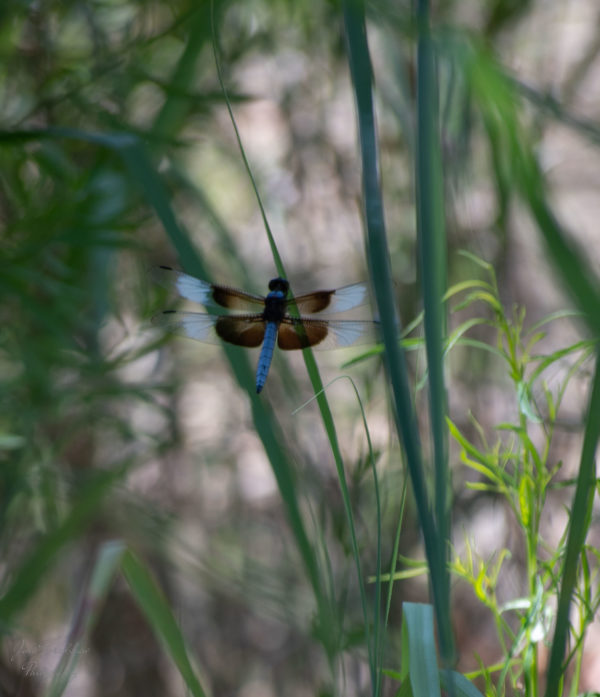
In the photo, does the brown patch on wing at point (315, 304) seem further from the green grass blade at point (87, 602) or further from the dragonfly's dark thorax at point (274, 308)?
the green grass blade at point (87, 602)

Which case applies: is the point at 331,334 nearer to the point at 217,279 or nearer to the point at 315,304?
the point at 315,304

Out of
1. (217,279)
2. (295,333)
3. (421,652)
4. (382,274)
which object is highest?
(217,279)

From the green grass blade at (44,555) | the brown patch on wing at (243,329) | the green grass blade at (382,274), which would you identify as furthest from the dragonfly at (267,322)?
the green grass blade at (382,274)

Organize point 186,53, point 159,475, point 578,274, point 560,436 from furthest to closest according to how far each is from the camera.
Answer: point 159,475, point 560,436, point 186,53, point 578,274

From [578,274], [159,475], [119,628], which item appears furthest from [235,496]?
[578,274]

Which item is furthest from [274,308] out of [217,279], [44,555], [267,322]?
[217,279]

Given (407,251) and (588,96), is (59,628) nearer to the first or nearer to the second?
(407,251)
